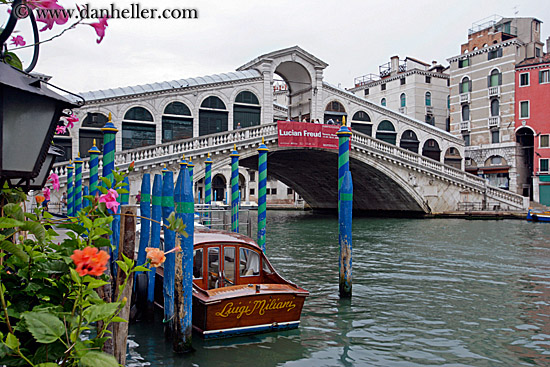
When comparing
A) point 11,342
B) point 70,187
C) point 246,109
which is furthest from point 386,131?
point 11,342

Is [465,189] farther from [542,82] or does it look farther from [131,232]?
[131,232]

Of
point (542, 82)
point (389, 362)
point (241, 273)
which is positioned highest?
point (542, 82)

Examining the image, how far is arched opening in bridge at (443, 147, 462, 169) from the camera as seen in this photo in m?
30.4

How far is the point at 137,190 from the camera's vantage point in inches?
720


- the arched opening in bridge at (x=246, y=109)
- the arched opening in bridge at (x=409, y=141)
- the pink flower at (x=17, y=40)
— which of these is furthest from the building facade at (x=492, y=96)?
the pink flower at (x=17, y=40)

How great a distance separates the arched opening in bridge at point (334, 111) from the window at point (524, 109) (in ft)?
37.8

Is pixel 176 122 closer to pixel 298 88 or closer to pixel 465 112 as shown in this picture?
pixel 298 88

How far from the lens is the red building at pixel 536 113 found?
27922 mm

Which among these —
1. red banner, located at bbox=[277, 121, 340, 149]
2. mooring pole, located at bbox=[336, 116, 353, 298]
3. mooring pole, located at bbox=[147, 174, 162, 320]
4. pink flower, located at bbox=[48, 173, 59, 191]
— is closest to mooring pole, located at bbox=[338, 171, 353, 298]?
mooring pole, located at bbox=[336, 116, 353, 298]

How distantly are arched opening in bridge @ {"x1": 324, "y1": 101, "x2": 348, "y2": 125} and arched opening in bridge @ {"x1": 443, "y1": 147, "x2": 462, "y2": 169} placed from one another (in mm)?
8301

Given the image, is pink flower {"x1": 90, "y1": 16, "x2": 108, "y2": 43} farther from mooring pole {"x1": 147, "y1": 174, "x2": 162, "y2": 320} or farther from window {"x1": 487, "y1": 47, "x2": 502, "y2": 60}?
window {"x1": 487, "y1": 47, "x2": 502, "y2": 60}

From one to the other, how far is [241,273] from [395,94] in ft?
110

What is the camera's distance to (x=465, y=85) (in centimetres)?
3206

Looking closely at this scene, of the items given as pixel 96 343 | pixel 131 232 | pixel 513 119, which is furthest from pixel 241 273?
pixel 513 119
